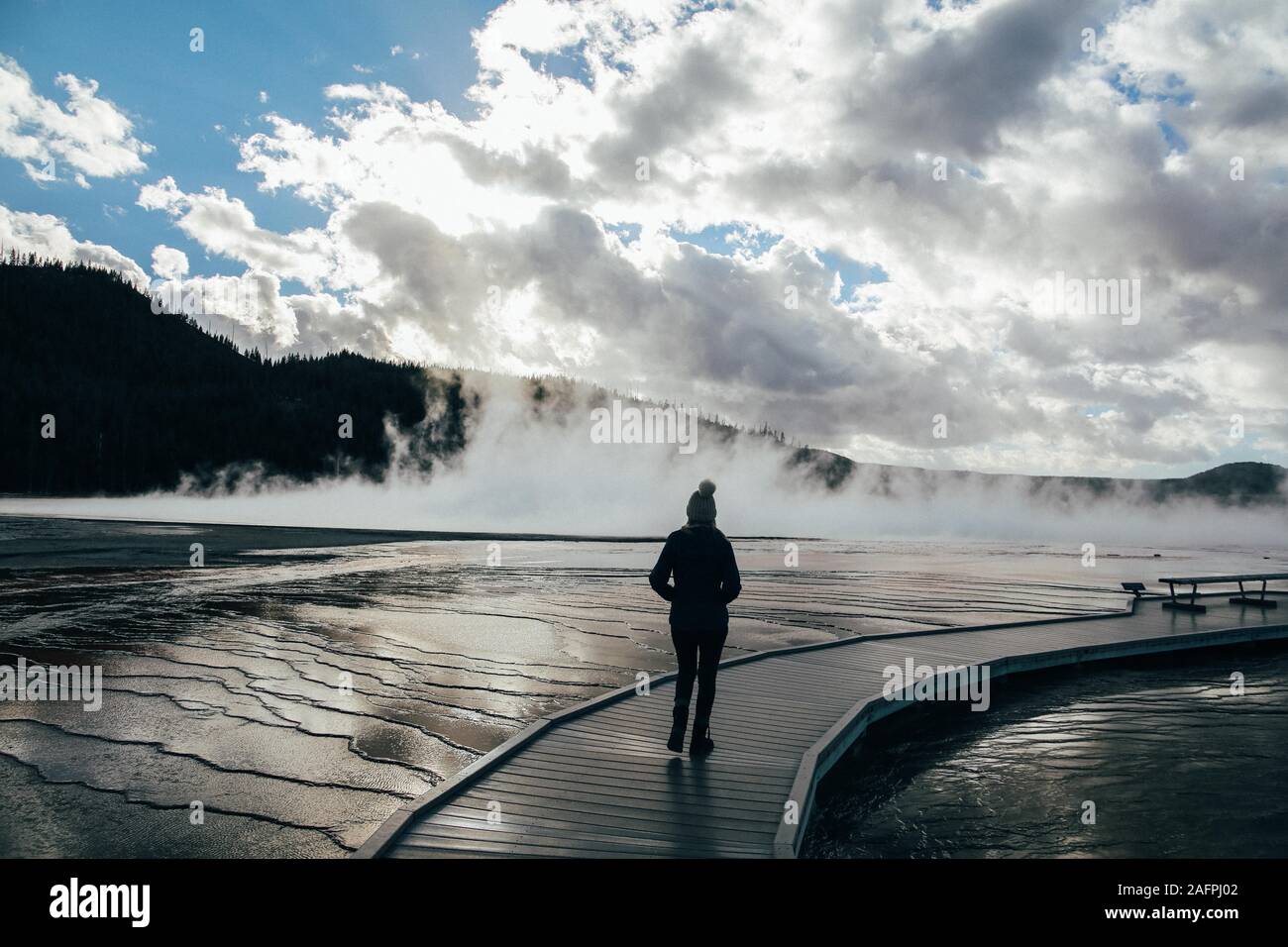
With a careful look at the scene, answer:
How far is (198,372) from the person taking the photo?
532 ft

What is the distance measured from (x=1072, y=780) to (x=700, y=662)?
474 centimetres

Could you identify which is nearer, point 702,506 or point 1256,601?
point 702,506

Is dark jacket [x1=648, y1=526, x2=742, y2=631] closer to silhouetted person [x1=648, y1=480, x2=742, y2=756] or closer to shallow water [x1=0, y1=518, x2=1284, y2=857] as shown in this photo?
silhouetted person [x1=648, y1=480, x2=742, y2=756]

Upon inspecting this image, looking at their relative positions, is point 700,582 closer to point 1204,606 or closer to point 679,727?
point 679,727

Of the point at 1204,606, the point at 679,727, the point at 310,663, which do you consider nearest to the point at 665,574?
the point at 679,727

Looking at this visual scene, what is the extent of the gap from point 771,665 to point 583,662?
3.20 meters

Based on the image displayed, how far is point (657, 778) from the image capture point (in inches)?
244

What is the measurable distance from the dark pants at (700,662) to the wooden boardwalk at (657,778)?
493 mm

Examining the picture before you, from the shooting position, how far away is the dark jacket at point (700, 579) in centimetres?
645

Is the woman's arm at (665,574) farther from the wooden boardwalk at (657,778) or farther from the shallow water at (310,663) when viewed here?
the shallow water at (310,663)

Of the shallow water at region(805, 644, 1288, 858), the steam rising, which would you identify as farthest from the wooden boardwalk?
the steam rising

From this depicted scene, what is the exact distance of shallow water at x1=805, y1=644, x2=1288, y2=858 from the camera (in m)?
6.90
